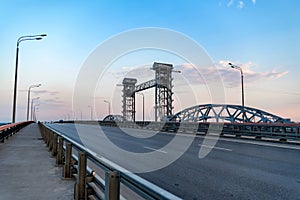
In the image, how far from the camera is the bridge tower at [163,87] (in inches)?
2200

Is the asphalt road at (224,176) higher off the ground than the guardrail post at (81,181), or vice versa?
the guardrail post at (81,181)

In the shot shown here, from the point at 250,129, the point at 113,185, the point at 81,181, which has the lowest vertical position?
the point at 81,181

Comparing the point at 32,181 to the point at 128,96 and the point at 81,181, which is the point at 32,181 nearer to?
the point at 81,181

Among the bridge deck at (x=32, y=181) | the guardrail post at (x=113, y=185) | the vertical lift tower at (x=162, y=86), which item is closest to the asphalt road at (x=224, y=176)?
the bridge deck at (x=32, y=181)

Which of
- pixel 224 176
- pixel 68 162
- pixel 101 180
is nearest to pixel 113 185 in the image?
pixel 101 180

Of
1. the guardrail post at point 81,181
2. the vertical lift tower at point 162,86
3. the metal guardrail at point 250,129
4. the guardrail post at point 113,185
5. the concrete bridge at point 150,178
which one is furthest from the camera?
the vertical lift tower at point 162,86

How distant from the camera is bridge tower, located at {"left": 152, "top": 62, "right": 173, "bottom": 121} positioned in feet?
183

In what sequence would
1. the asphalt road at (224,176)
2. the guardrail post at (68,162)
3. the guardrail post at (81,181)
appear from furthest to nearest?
the guardrail post at (68,162) < the asphalt road at (224,176) < the guardrail post at (81,181)

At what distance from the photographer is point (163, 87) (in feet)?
186

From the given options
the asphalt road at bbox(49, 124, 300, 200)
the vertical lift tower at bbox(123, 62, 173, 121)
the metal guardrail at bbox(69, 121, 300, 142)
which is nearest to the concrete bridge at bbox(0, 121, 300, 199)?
the asphalt road at bbox(49, 124, 300, 200)

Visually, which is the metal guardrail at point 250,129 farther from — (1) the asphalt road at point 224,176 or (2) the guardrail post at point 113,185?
(2) the guardrail post at point 113,185

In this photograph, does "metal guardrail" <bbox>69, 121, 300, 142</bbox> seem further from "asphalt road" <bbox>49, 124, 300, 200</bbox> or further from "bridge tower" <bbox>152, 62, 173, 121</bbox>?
"bridge tower" <bbox>152, 62, 173, 121</bbox>

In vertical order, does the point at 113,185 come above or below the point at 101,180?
above

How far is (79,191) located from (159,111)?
54.0m
